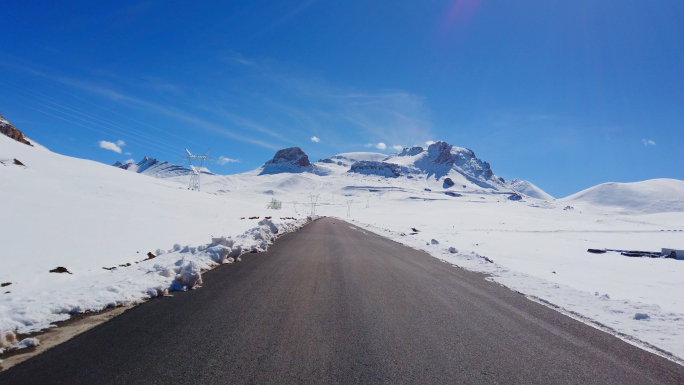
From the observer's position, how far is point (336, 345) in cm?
394

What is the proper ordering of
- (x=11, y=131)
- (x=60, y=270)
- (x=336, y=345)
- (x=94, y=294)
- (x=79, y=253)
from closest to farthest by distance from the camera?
(x=336, y=345)
(x=94, y=294)
(x=60, y=270)
(x=79, y=253)
(x=11, y=131)

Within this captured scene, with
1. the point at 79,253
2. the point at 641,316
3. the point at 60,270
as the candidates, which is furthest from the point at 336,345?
the point at 79,253

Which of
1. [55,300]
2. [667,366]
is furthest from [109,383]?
[667,366]

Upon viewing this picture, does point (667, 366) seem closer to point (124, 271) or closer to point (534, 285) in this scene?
point (534, 285)

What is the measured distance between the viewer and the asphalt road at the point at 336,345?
316 cm

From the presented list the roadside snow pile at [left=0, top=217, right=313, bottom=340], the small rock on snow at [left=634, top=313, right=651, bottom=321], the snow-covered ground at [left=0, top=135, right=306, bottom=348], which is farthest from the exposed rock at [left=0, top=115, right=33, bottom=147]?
the small rock on snow at [left=634, top=313, right=651, bottom=321]

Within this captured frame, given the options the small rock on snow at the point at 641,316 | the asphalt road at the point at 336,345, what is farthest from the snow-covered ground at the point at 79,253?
the small rock on snow at the point at 641,316

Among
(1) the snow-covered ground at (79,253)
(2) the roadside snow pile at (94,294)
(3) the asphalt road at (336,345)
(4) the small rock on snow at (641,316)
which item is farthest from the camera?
(4) the small rock on snow at (641,316)

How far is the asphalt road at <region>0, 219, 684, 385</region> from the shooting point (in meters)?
3.16

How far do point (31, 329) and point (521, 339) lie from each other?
6638 mm

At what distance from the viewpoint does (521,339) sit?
4.60 m

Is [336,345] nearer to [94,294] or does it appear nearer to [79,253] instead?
A: [94,294]

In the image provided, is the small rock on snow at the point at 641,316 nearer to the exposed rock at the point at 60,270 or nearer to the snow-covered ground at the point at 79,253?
the snow-covered ground at the point at 79,253

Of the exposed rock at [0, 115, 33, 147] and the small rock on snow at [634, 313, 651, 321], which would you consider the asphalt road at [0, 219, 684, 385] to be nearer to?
the small rock on snow at [634, 313, 651, 321]
